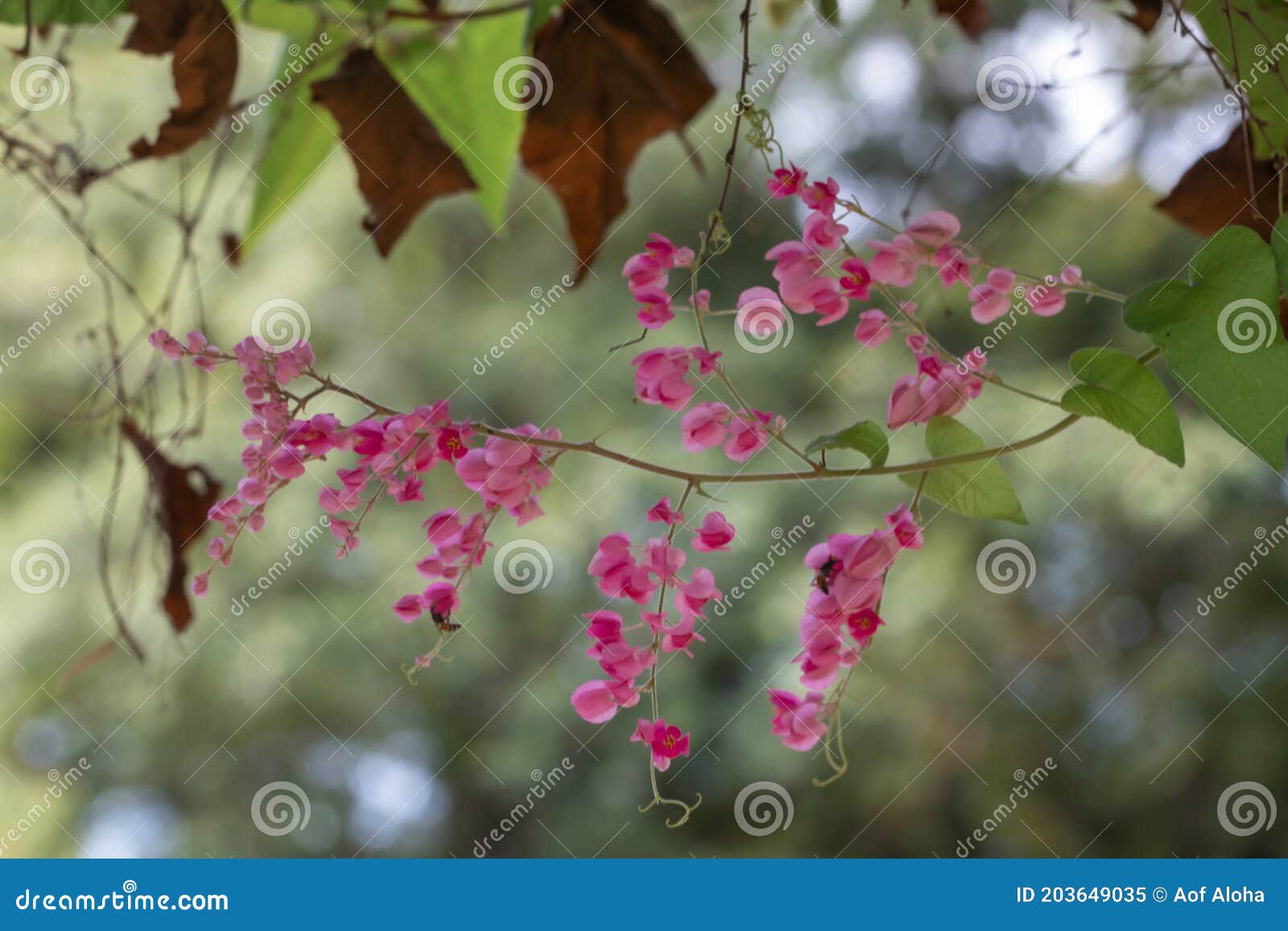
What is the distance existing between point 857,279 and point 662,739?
6.2 inches

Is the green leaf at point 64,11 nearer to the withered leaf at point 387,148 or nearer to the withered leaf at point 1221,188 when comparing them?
the withered leaf at point 387,148

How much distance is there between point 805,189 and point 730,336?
69.5 inches

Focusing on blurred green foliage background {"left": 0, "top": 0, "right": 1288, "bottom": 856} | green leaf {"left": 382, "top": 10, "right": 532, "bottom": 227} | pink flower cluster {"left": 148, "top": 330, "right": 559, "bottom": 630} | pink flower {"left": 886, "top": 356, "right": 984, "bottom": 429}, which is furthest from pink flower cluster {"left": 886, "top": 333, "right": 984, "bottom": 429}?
blurred green foliage background {"left": 0, "top": 0, "right": 1288, "bottom": 856}

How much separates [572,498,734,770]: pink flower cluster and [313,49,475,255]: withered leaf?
0.59 ft

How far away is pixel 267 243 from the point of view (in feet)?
7.64

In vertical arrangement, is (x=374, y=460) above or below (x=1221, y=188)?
below

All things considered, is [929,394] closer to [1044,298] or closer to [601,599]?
[1044,298]

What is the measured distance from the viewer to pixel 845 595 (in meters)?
0.34

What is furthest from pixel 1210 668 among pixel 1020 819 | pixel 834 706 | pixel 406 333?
pixel 834 706

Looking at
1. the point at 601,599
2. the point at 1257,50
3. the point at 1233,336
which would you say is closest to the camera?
the point at 1233,336

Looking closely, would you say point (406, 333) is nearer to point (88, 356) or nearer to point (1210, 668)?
point (88, 356)

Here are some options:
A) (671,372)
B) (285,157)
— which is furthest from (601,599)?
(671,372)

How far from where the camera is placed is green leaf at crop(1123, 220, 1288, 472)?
12.5 inches

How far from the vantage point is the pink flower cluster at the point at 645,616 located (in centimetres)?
35
